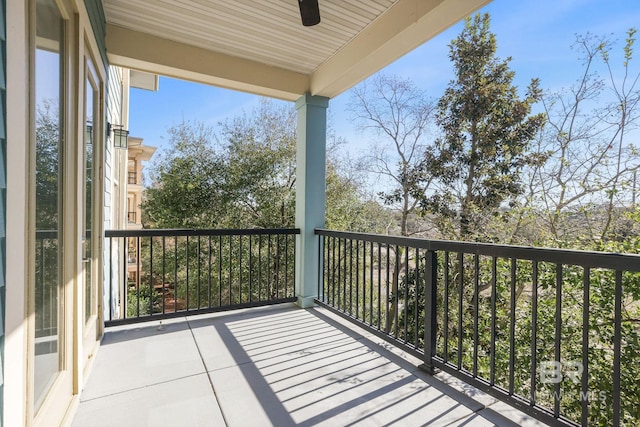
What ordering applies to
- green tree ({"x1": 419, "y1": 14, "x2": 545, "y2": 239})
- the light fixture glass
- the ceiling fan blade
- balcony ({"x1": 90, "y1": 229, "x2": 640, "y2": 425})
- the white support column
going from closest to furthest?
balcony ({"x1": 90, "y1": 229, "x2": 640, "y2": 425}) < the ceiling fan blade < the light fixture glass < the white support column < green tree ({"x1": 419, "y1": 14, "x2": 545, "y2": 239})

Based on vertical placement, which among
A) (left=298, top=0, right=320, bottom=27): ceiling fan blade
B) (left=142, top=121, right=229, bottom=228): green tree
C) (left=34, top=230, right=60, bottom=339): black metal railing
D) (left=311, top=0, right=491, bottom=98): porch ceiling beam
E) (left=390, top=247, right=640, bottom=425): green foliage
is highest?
(left=311, top=0, right=491, bottom=98): porch ceiling beam

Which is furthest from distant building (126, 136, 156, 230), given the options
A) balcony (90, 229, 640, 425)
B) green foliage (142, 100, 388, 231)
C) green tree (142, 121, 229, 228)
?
balcony (90, 229, 640, 425)

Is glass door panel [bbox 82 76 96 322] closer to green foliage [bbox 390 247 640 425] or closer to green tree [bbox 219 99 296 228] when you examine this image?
green foliage [bbox 390 247 640 425]

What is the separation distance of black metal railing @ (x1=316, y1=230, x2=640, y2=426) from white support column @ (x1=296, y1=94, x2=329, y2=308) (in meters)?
0.16

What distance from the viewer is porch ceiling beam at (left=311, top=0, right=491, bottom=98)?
2.30 m

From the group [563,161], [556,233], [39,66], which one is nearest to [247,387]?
[39,66]

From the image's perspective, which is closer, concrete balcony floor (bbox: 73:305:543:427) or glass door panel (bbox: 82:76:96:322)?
concrete balcony floor (bbox: 73:305:543:427)

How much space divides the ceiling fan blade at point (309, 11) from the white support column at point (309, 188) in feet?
5.34

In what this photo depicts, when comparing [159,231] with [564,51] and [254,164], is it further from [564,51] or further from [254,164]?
[564,51]

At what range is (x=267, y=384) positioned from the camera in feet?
6.96

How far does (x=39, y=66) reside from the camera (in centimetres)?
127

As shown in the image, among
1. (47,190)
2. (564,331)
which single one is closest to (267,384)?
(47,190)

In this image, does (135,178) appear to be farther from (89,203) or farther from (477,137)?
(477,137)

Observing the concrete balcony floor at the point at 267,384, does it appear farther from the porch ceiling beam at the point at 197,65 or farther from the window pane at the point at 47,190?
the porch ceiling beam at the point at 197,65
